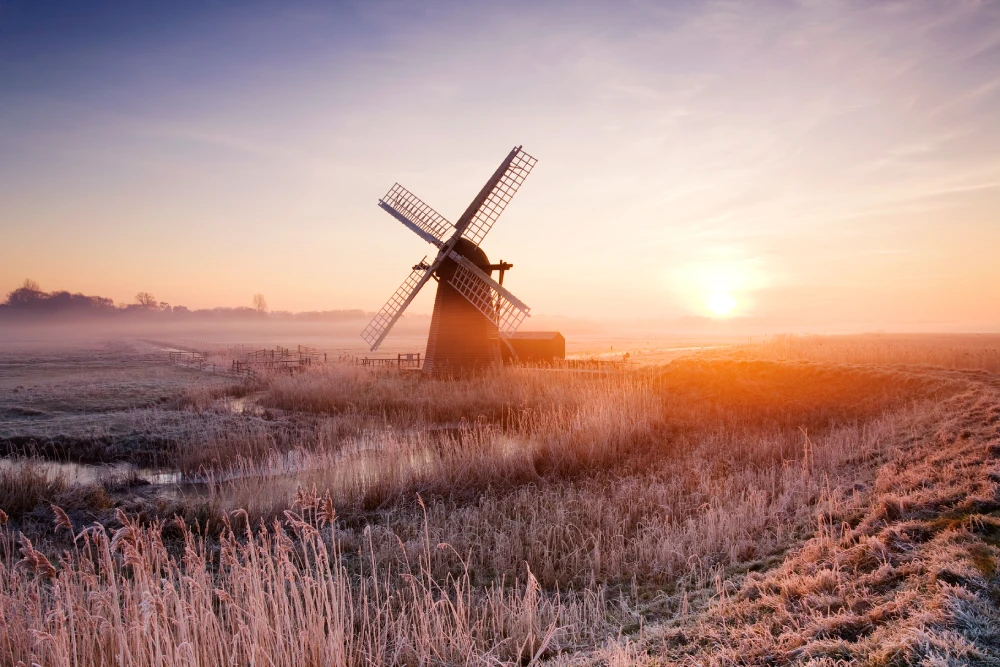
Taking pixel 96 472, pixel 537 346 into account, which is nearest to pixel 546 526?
pixel 96 472

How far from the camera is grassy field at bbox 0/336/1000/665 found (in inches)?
162

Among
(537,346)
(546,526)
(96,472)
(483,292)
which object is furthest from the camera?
(537,346)

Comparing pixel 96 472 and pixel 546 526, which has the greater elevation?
pixel 546 526

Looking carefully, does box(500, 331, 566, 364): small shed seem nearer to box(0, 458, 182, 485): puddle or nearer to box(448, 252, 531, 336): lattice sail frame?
box(448, 252, 531, 336): lattice sail frame

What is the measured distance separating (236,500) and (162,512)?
1208mm

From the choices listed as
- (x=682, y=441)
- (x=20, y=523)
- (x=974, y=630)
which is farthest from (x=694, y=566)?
(x=20, y=523)

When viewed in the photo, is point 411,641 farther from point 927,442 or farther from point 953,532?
point 927,442

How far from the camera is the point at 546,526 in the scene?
7.98 metres

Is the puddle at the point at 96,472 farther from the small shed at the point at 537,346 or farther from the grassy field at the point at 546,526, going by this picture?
the small shed at the point at 537,346

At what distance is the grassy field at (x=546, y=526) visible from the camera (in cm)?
412

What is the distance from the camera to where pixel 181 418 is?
1806 centimetres

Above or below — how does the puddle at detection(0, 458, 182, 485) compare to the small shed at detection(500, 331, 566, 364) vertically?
below

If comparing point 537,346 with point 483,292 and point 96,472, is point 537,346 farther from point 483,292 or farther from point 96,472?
point 96,472

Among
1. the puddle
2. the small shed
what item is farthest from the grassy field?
the small shed
